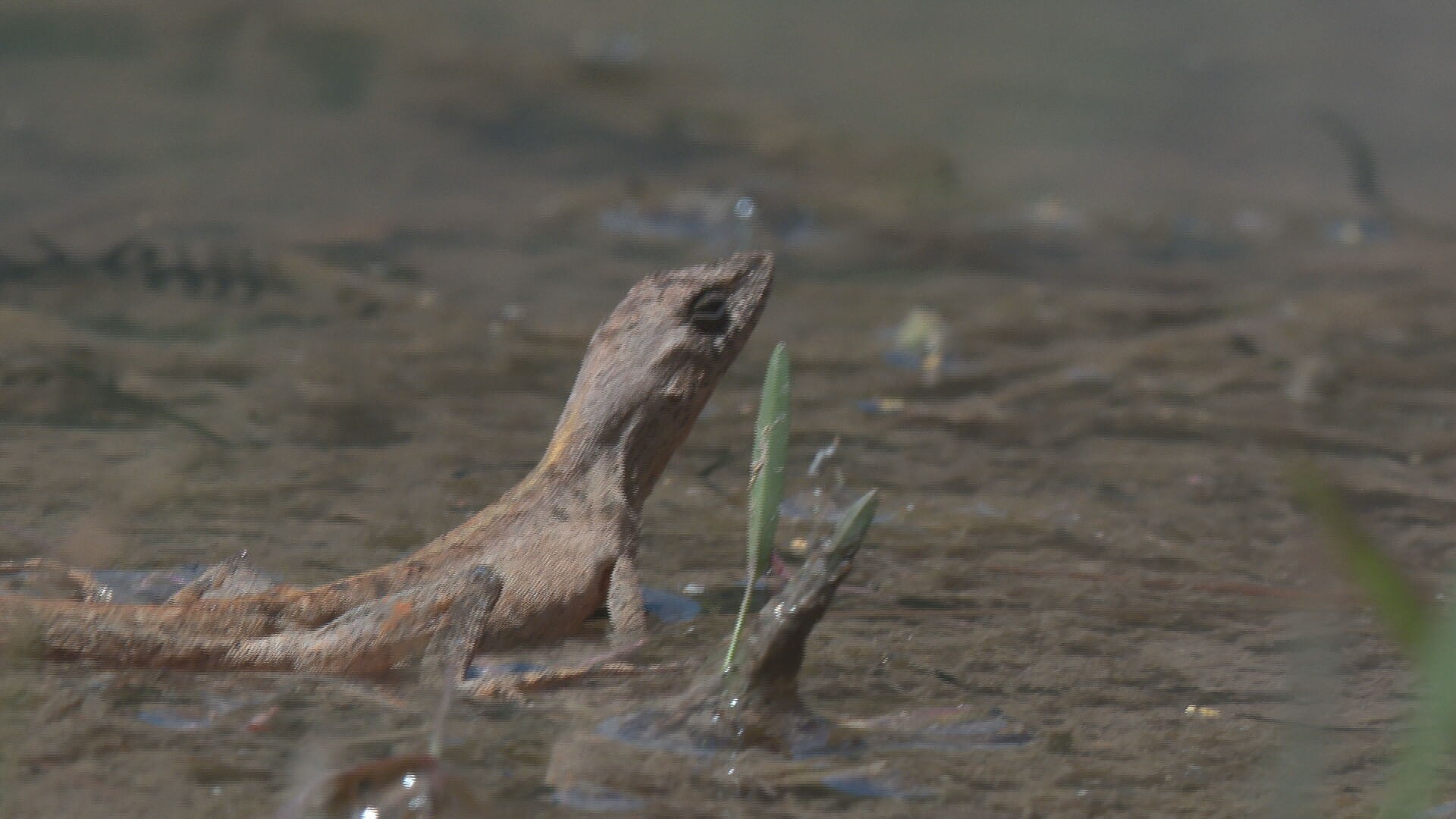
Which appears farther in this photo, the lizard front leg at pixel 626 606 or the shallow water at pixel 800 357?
the lizard front leg at pixel 626 606

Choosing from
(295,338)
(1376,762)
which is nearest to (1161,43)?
(295,338)

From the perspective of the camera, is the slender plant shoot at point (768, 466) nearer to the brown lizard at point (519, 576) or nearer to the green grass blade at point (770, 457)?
the green grass blade at point (770, 457)

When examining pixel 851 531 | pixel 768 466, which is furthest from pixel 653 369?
pixel 851 531

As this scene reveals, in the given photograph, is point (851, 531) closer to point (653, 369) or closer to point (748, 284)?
point (653, 369)

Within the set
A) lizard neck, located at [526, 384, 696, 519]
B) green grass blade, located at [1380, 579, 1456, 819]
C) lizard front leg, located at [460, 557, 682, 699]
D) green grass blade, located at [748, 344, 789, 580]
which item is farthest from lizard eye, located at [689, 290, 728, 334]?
green grass blade, located at [1380, 579, 1456, 819]

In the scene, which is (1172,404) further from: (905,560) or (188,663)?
(188,663)

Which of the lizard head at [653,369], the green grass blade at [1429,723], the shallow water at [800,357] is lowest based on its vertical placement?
the shallow water at [800,357]

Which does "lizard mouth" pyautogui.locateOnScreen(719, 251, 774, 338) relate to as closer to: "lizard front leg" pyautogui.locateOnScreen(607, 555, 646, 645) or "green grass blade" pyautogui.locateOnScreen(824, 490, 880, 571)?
"lizard front leg" pyautogui.locateOnScreen(607, 555, 646, 645)

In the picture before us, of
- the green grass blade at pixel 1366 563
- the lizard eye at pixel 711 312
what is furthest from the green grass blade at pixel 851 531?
the lizard eye at pixel 711 312

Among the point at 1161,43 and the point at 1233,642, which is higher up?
the point at 1161,43
